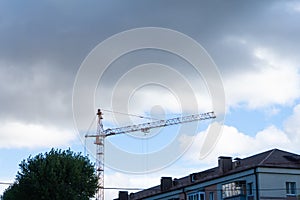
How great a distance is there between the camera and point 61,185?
62531mm

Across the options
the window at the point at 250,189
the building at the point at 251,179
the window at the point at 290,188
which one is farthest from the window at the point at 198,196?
the window at the point at 290,188

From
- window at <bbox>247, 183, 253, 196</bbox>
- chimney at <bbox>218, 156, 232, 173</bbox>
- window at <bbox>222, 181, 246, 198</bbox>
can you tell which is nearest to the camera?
window at <bbox>247, 183, 253, 196</bbox>

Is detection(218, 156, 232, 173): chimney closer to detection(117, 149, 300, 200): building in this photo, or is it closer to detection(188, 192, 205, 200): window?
detection(117, 149, 300, 200): building

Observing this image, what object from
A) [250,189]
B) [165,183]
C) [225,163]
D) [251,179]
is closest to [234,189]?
[250,189]

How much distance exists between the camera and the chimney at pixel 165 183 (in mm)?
85113

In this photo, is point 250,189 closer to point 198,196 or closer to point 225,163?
point 225,163

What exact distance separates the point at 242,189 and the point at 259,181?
10.6 ft

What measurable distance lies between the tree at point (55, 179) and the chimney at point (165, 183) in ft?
69.1

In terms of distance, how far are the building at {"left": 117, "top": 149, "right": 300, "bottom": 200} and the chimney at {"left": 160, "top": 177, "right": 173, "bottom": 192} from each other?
6.52 metres

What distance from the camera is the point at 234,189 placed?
222 ft

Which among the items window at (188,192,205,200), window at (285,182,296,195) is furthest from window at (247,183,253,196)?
window at (188,192,205,200)

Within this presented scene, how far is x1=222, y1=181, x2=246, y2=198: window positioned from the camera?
6656cm

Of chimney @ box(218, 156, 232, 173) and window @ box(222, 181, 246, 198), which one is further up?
chimney @ box(218, 156, 232, 173)

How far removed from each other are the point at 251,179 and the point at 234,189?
3218mm
